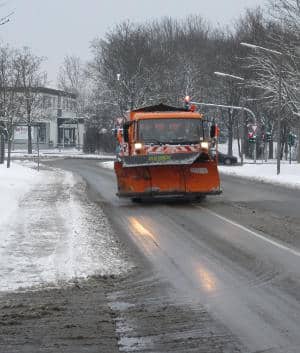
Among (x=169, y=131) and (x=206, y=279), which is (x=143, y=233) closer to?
(x=206, y=279)

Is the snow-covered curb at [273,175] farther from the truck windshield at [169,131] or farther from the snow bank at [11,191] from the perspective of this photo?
the snow bank at [11,191]

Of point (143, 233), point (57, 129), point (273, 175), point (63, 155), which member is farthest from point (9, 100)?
point (57, 129)

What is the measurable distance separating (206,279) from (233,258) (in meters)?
1.72

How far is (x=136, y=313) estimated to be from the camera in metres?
7.05

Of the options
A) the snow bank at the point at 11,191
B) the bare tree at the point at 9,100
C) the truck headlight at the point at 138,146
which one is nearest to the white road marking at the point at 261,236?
the truck headlight at the point at 138,146

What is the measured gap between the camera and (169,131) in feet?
65.6

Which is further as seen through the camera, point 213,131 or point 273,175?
point 273,175

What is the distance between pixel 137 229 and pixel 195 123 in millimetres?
6554

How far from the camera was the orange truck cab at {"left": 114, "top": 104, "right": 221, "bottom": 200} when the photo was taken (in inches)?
755

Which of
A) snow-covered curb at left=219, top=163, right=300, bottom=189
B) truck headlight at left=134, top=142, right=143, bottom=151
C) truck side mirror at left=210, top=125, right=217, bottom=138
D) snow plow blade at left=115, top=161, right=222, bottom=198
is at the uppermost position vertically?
truck side mirror at left=210, top=125, right=217, bottom=138

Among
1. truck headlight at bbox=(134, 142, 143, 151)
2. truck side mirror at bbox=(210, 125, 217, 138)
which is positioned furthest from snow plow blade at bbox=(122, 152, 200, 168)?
truck side mirror at bbox=(210, 125, 217, 138)

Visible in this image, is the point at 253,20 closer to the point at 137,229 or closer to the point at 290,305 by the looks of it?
the point at 137,229

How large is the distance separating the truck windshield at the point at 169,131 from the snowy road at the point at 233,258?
1.92m

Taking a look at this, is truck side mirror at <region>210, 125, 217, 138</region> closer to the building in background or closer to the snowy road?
the snowy road
